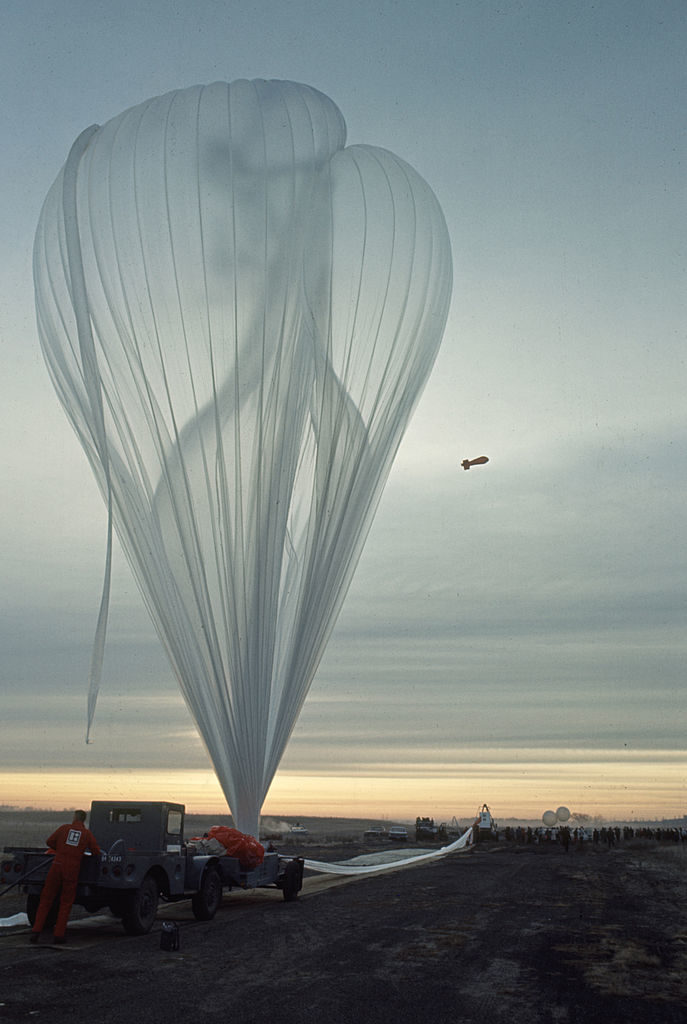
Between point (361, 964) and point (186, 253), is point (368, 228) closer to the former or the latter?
point (186, 253)

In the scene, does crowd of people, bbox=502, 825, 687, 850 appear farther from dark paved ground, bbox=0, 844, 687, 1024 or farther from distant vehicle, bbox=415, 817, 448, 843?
dark paved ground, bbox=0, 844, 687, 1024

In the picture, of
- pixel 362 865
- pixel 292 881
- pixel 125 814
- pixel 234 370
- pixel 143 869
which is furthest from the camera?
pixel 362 865

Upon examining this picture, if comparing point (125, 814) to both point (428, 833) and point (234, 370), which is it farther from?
point (428, 833)

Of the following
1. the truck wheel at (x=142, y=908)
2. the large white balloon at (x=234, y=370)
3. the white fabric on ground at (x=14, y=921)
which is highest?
the large white balloon at (x=234, y=370)

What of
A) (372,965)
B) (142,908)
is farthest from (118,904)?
(372,965)

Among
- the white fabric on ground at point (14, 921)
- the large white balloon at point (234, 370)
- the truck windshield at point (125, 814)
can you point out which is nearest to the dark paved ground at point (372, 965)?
the white fabric on ground at point (14, 921)

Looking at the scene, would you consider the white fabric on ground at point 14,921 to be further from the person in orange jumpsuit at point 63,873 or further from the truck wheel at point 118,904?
the truck wheel at point 118,904
